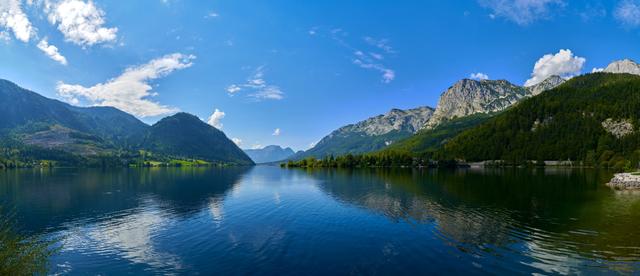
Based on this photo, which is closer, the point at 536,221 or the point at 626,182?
the point at 536,221

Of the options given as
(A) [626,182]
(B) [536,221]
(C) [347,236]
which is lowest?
(C) [347,236]

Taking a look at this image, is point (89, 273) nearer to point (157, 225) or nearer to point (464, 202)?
point (157, 225)

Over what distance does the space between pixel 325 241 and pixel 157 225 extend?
2781cm

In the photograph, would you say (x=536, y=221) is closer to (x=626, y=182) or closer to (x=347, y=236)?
(x=347, y=236)

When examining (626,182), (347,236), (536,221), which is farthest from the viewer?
(626,182)

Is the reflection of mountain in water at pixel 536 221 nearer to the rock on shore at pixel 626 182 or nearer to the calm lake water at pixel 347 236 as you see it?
the calm lake water at pixel 347 236

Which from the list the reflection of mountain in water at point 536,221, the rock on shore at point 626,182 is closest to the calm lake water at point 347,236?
the reflection of mountain in water at point 536,221

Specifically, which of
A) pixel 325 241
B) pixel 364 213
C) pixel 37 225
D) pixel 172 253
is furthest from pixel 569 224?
pixel 37 225

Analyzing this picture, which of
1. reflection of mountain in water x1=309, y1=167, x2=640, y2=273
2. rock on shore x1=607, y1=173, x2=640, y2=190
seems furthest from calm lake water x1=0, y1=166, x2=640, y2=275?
rock on shore x1=607, y1=173, x2=640, y2=190

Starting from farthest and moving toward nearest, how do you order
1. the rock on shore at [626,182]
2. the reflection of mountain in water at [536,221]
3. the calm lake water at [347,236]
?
the rock on shore at [626,182] < the reflection of mountain in water at [536,221] < the calm lake water at [347,236]

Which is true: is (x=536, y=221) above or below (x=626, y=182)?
below

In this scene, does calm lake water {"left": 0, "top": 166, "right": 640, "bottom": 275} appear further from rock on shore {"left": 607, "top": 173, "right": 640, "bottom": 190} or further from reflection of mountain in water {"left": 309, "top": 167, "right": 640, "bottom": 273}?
rock on shore {"left": 607, "top": 173, "right": 640, "bottom": 190}

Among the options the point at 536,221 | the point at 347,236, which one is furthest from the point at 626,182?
the point at 347,236

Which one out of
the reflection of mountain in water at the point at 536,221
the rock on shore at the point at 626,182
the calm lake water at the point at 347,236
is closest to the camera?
the calm lake water at the point at 347,236
